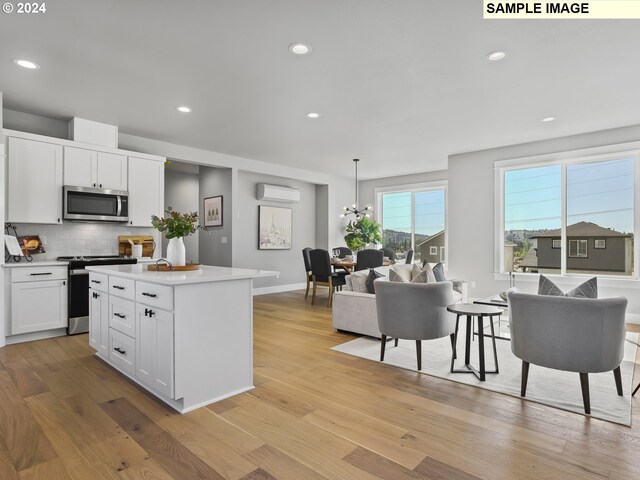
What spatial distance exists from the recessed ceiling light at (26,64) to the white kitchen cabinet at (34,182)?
1232 mm

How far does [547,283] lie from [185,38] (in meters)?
3.53

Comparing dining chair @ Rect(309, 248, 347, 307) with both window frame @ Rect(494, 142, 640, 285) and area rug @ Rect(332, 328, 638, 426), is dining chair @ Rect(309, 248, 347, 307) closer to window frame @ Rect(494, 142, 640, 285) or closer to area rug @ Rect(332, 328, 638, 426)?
area rug @ Rect(332, 328, 638, 426)

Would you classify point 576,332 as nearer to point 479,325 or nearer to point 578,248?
point 479,325

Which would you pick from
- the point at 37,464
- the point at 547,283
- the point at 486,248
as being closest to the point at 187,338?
the point at 37,464

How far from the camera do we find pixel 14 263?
4.08 meters

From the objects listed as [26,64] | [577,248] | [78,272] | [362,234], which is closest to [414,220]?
[362,234]

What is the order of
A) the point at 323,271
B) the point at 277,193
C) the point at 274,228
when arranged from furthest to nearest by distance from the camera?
the point at 274,228 → the point at 277,193 → the point at 323,271

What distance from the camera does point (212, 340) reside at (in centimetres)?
256

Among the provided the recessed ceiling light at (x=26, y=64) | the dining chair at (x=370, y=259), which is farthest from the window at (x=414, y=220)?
the recessed ceiling light at (x=26, y=64)

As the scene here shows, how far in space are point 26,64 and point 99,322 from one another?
7.87 feet

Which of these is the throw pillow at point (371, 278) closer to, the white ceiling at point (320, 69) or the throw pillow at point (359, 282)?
the throw pillow at point (359, 282)

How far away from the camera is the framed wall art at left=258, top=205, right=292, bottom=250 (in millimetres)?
7590

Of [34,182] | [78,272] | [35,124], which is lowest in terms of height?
[78,272]

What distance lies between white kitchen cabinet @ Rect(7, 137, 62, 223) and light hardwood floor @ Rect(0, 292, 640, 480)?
195 cm
